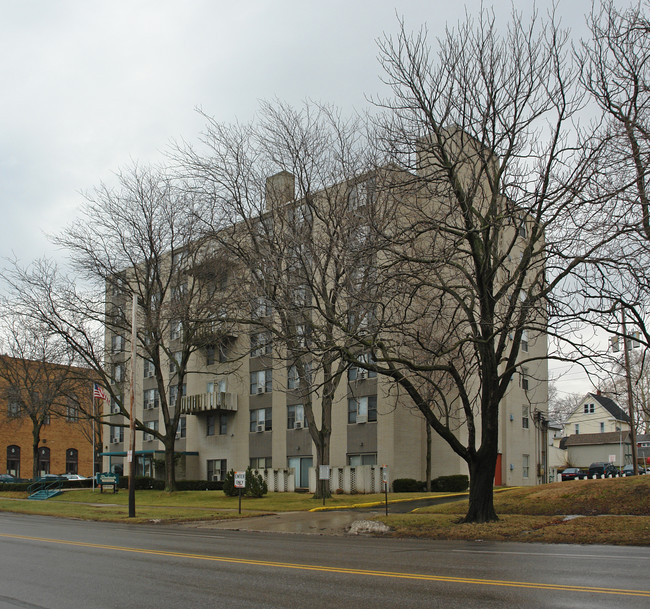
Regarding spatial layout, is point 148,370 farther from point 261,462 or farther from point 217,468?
point 261,462

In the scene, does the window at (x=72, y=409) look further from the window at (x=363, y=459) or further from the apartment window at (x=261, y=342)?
the window at (x=363, y=459)

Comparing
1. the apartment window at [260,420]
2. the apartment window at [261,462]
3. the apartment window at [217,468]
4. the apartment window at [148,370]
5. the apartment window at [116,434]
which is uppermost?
the apartment window at [148,370]

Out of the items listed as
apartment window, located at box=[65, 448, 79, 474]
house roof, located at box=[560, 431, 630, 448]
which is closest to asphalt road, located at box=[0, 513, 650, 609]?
apartment window, located at box=[65, 448, 79, 474]

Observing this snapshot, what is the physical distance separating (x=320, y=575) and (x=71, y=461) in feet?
261

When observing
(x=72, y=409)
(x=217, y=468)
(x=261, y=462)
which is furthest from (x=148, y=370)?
(x=261, y=462)

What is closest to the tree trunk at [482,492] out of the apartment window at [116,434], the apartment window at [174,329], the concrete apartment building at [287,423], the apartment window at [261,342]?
the apartment window at [261,342]

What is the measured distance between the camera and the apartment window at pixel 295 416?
44.5 metres

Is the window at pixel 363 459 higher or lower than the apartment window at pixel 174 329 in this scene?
lower

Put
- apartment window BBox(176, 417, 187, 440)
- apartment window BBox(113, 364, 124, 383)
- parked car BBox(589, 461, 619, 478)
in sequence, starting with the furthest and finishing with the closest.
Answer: apartment window BBox(176, 417, 187, 440), parked car BBox(589, 461, 619, 478), apartment window BBox(113, 364, 124, 383)

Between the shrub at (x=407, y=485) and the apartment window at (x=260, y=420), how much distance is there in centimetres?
1168

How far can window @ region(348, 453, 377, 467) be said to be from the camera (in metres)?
40.4

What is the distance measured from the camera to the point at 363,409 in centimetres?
4109

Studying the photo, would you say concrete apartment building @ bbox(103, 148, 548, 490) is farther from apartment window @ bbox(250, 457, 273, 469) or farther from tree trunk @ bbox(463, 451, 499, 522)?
tree trunk @ bbox(463, 451, 499, 522)

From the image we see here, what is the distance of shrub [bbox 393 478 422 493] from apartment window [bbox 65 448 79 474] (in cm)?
5629
